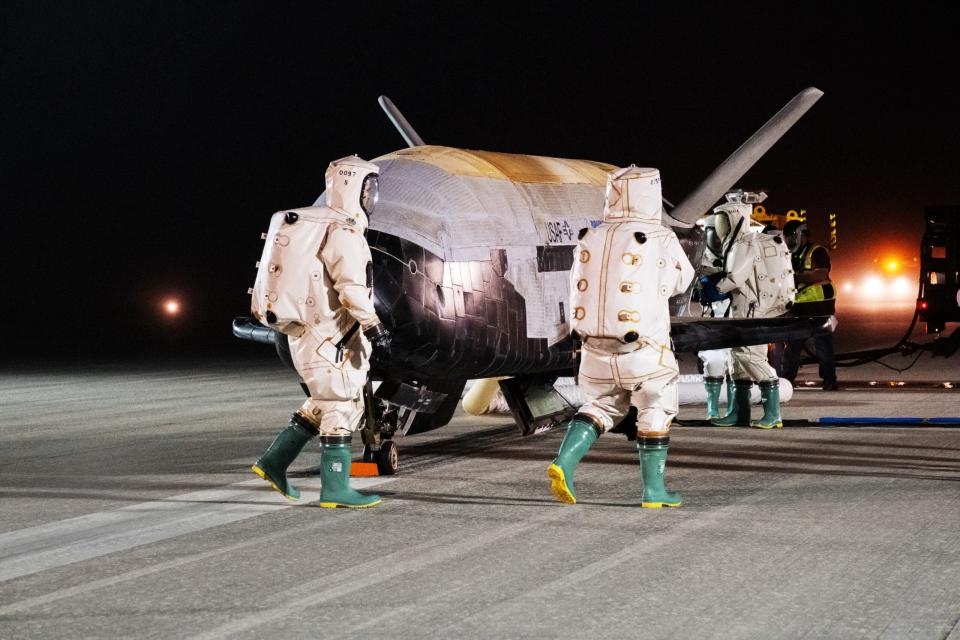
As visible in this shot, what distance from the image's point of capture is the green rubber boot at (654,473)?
726 cm

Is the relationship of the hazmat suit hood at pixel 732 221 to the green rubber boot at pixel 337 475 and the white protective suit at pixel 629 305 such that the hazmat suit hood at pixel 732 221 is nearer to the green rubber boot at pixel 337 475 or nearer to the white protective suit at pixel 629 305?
the white protective suit at pixel 629 305

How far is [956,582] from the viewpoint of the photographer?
5285mm

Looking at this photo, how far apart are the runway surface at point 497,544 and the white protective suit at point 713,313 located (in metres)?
1.47

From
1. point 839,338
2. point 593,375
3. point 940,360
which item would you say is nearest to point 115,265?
point 839,338

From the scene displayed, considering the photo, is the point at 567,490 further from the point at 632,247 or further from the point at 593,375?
the point at 632,247

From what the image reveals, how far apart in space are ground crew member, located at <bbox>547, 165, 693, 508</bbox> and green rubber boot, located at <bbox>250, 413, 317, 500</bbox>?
1564 millimetres

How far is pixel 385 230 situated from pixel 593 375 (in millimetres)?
2026

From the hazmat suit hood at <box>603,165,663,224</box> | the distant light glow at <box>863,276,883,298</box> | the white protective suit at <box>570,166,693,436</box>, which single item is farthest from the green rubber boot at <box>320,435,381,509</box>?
the distant light glow at <box>863,276,883,298</box>

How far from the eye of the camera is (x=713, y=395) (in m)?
12.4

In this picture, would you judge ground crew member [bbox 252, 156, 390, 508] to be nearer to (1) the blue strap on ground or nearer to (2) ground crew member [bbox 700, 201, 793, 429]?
(2) ground crew member [bbox 700, 201, 793, 429]

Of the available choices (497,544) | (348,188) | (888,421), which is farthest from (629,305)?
(888,421)

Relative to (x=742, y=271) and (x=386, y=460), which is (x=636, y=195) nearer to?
(x=386, y=460)

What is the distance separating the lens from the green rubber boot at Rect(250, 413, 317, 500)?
7.57 meters

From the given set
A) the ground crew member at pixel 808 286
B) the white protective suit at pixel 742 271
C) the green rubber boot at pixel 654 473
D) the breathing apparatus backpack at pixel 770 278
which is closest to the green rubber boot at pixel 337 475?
the green rubber boot at pixel 654 473
